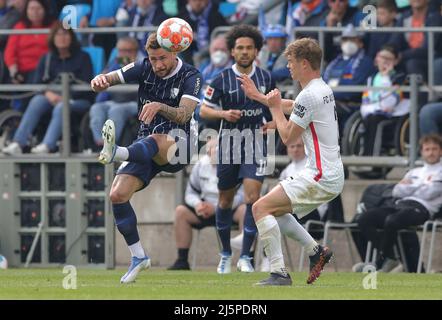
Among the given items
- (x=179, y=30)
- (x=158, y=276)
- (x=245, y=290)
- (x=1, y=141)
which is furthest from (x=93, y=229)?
(x=245, y=290)

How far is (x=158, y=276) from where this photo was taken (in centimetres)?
1562

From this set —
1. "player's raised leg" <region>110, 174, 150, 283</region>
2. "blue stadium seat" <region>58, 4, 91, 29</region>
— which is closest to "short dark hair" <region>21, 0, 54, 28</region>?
"blue stadium seat" <region>58, 4, 91, 29</region>

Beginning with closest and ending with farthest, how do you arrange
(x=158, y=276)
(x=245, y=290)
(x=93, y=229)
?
(x=245, y=290) < (x=158, y=276) < (x=93, y=229)

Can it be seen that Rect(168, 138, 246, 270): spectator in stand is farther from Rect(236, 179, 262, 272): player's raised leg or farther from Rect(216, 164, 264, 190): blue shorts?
Rect(236, 179, 262, 272): player's raised leg

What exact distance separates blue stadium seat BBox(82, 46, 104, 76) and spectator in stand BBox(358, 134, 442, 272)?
5031mm

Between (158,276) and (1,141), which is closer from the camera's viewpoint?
(158,276)

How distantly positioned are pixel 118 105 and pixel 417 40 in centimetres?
421

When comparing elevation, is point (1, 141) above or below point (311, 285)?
above

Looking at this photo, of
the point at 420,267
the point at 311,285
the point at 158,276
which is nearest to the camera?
the point at 311,285

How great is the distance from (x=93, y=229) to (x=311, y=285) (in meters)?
6.76

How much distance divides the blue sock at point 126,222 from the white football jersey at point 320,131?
2057 mm

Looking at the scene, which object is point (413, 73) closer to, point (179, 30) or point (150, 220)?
point (150, 220)

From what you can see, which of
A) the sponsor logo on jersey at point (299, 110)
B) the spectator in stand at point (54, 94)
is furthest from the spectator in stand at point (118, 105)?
the sponsor logo on jersey at point (299, 110)

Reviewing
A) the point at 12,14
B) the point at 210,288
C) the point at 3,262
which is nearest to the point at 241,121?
the point at 210,288
